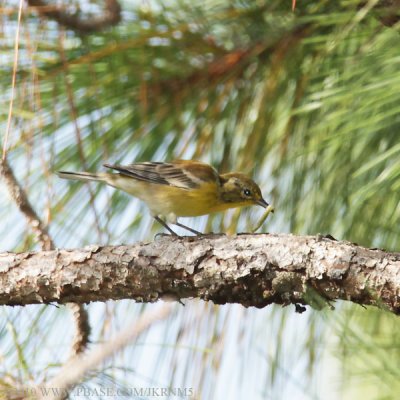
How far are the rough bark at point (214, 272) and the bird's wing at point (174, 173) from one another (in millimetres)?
Answer: 666

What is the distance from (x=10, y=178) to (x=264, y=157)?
0.90m

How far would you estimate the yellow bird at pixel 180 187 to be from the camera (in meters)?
2.66

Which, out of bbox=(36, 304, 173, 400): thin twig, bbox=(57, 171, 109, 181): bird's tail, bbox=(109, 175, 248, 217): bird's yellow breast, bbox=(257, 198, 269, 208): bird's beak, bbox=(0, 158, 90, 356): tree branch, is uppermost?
bbox=(36, 304, 173, 400): thin twig

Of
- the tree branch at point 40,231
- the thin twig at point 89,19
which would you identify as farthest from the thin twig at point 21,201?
the thin twig at point 89,19

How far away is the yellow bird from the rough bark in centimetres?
62

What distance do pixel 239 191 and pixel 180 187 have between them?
0.46 metres

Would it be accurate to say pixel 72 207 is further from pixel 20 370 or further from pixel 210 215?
pixel 20 370

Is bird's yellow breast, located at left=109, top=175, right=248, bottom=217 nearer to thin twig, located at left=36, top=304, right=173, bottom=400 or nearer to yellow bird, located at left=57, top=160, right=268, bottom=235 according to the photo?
yellow bird, located at left=57, top=160, right=268, bottom=235

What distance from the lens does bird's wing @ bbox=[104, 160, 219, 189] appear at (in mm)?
2723

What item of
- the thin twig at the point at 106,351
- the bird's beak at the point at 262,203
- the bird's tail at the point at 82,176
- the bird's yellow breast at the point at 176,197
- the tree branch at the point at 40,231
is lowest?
the bird's yellow breast at the point at 176,197

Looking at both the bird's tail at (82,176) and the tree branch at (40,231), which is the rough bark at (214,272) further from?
the bird's tail at (82,176)

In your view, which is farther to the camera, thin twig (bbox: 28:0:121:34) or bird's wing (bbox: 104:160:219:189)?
bird's wing (bbox: 104:160:219:189)

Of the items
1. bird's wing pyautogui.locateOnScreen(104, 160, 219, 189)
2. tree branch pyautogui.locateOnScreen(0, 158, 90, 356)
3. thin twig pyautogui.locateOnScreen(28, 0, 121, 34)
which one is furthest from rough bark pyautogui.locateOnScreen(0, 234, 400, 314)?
thin twig pyautogui.locateOnScreen(28, 0, 121, 34)

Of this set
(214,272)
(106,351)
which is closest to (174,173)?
(214,272)
